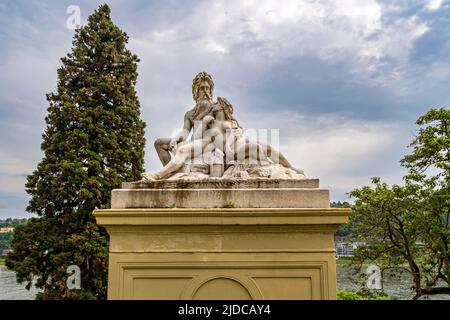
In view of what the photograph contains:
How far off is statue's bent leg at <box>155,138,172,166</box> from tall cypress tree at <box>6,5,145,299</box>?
8858mm

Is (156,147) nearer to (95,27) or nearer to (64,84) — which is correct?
(64,84)

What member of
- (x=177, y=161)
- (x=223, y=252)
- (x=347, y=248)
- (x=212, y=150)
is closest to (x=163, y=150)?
(x=177, y=161)

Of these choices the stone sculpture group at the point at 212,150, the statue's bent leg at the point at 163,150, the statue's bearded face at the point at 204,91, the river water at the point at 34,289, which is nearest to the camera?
the stone sculpture group at the point at 212,150

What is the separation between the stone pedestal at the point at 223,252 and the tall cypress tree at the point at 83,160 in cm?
941

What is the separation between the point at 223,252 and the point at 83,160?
11527 millimetres

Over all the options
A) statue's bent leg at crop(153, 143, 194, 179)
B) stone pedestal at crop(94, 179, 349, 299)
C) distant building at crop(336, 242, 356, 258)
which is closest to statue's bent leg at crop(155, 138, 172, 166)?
statue's bent leg at crop(153, 143, 194, 179)

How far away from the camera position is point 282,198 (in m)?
5.21

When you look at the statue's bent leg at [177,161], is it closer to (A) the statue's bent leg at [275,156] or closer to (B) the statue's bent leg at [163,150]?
(B) the statue's bent leg at [163,150]

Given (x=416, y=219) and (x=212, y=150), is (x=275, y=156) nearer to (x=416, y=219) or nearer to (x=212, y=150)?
(x=212, y=150)

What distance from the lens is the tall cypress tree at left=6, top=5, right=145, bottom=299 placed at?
551 inches

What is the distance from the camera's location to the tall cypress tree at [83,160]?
45.9ft

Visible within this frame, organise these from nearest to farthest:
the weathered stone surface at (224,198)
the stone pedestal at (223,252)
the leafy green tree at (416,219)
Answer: the stone pedestal at (223,252) → the weathered stone surface at (224,198) → the leafy green tree at (416,219)

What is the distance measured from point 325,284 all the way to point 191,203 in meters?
1.87

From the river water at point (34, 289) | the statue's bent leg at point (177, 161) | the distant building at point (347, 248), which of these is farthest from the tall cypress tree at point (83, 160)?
the statue's bent leg at point (177, 161)
